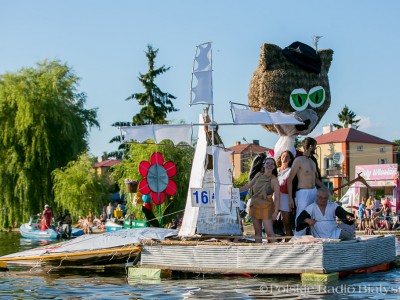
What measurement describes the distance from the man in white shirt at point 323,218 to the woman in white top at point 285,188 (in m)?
0.62

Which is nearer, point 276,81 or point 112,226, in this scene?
point 276,81

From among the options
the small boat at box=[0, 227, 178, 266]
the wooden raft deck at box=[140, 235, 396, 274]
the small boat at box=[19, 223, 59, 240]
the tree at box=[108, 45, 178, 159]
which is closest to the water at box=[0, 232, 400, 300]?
the wooden raft deck at box=[140, 235, 396, 274]

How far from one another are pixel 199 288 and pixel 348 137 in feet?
210

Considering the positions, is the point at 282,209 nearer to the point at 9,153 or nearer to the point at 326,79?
the point at 326,79

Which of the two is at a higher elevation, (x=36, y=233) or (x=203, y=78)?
(x=203, y=78)

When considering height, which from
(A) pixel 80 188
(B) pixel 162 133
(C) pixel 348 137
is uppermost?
(C) pixel 348 137

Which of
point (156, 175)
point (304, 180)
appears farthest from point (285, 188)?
point (156, 175)

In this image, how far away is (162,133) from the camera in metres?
16.2

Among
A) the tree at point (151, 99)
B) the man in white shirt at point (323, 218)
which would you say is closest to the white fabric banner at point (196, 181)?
the man in white shirt at point (323, 218)

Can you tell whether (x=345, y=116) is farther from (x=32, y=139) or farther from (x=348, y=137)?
(x=32, y=139)

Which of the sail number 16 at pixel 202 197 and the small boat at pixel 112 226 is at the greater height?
the sail number 16 at pixel 202 197

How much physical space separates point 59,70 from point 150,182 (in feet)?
86.5

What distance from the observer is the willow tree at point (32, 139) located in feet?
145

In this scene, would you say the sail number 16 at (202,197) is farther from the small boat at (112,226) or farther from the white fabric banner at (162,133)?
the small boat at (112,226)
